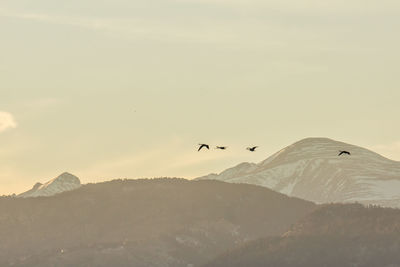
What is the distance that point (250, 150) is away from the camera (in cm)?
16125

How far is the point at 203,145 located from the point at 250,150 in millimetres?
11629

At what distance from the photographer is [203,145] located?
15262 cm
